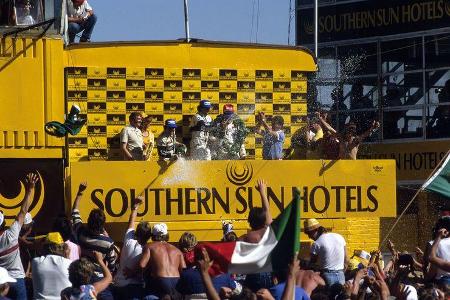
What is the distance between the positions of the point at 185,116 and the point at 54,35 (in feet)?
A: 7.72

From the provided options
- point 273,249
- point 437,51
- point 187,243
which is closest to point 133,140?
point 187,243

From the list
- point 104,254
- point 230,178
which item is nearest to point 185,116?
point 230,178

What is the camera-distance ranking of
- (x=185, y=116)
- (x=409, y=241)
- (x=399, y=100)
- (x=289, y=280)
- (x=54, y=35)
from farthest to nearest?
1. (x=399, y=100)
2. (x=409, y=241)
3. (x=185, y=116)
4. (x=54, y=35)
5. (x=289, y=280)

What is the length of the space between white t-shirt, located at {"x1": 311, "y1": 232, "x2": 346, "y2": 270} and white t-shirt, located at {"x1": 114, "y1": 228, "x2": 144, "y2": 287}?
200cm

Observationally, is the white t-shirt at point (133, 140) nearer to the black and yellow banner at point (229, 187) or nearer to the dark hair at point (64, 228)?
the black and yellow banner at point (229, 187)

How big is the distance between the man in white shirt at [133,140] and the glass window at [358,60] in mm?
8740

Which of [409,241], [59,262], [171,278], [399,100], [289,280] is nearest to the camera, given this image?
[289,280]

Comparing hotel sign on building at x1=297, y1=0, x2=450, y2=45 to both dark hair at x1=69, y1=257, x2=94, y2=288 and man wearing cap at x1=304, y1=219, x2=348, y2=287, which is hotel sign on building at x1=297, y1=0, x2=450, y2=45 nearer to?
man wearing cap at x1=304, y1=219, x2=348, y2=287

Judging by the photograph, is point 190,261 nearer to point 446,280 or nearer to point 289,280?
point 446,280

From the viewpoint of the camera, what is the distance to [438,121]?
23812 mm

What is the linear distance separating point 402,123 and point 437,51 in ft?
4.90

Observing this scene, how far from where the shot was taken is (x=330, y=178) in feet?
57.0

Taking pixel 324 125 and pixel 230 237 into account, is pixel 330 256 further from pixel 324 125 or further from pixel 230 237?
pixel 324 125

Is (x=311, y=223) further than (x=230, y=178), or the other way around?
(x=230, y=178)
